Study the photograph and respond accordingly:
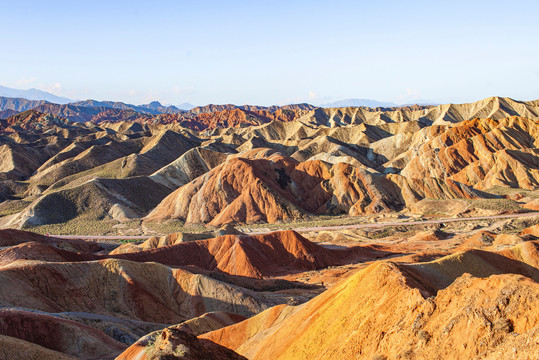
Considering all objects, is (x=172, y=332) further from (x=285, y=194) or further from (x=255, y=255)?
(x=285, y=194)

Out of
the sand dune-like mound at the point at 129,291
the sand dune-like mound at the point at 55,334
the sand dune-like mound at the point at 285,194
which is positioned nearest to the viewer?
the sand dune-like mound at the point at 55,334

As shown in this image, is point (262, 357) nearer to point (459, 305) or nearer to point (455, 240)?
point (459, 305)

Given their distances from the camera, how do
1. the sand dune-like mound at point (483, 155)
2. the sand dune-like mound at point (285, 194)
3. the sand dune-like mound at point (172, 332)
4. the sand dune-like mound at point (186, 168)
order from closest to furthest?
the sand dune-like mound at point (172, 332)
the sand dune-like mound at point (285, 194)
the sand dune-like mound at point (483, 155)
the sand dune-like mound at point (186, 168)

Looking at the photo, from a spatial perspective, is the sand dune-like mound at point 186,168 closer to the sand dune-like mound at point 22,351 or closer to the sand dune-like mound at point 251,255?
the sand dune-like mound at point 251,255

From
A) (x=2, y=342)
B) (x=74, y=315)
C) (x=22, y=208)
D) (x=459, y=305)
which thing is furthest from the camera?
(x=22, y=208)

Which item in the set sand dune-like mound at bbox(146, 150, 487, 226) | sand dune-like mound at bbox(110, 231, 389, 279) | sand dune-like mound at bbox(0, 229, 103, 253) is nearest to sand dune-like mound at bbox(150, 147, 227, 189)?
sand dune-like mound at bbox(146, 150, 487, 226)

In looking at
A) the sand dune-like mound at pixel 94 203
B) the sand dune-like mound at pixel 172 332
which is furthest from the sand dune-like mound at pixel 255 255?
the sand dune-like mound at pixel 94 203

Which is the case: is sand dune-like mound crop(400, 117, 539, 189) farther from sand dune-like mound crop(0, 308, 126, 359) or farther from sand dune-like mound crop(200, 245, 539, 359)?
sand dune-like mound crop(0, 308, 126, 359)

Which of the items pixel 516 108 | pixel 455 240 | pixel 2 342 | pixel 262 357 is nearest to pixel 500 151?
pixel 455 240
